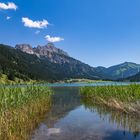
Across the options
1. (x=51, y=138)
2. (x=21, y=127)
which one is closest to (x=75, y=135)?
(x=51, y=138)

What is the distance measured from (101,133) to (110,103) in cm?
1693

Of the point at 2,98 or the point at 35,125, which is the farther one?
the point at 35,125

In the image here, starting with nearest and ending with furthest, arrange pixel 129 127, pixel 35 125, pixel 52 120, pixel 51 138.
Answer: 1. pixel 51 138
2. pixel 129 127
3. pixel 35 125
4. pixel 52 120

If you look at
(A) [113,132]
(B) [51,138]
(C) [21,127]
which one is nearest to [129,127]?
(A) [113,132]

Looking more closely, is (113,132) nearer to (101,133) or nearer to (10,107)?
(101,133)

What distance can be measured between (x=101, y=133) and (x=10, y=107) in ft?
23.4

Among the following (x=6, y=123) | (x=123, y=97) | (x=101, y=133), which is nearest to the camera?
(x=6, y=123)

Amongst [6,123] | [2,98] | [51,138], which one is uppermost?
[2,98]

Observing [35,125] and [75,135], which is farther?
[35,125]

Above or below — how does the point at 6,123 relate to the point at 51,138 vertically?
above

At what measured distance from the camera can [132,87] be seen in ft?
128

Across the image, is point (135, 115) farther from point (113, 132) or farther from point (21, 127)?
point (21, 127)

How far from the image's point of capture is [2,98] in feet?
67.6

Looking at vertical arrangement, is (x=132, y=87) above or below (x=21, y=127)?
above
